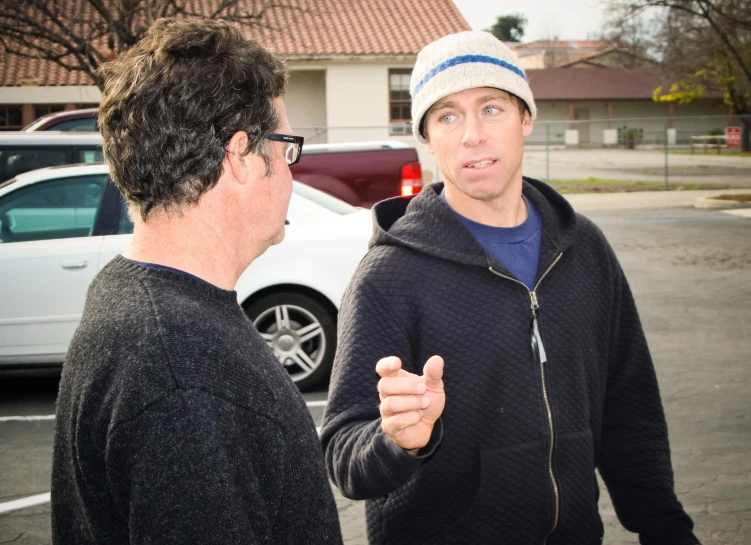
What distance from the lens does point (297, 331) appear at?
245 inches

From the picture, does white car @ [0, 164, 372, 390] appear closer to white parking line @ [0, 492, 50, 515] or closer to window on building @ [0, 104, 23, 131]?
white parking line @ [0, 492, 50, 515]

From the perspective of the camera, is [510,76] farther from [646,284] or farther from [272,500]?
[646,284]

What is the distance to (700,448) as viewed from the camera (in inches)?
198

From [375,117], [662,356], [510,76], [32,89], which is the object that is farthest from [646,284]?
[32,89]

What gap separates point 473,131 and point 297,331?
415 cm

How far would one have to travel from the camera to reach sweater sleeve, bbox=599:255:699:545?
7.24 ft

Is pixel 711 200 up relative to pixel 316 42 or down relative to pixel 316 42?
down

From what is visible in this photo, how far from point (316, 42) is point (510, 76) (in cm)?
2446

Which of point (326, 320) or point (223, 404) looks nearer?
point (223, 404)

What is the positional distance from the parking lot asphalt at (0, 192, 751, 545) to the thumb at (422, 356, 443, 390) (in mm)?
2703

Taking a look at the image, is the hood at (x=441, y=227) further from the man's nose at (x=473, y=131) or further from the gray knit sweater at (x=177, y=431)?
the gray knit sweater at (x=177, y=431)

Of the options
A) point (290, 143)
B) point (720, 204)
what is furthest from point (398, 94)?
point (290, 143)

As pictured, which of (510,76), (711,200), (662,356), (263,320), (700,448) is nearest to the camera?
(510,76)

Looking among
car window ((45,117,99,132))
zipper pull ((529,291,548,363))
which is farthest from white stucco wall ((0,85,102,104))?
zipper pull ((529,291,548,363))
